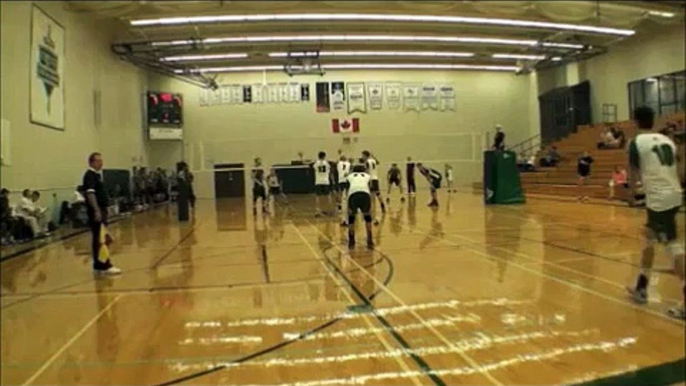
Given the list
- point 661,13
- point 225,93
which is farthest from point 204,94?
point 661,13

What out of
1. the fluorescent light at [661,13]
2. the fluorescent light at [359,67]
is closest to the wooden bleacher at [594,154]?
the fluorescent light at [661,13]

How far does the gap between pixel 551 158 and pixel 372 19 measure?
29.6 inches

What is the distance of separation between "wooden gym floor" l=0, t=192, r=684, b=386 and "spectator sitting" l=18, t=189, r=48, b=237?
1.9 inches

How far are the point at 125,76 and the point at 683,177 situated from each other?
3.85ft

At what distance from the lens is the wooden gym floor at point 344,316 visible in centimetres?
139

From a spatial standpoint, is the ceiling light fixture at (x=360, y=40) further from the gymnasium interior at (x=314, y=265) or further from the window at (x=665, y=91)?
the window at (x=665, y=91)

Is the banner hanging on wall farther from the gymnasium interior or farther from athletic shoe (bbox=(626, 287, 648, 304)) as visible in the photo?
athletic shoe (bbox=(626, 287, 648, 304))

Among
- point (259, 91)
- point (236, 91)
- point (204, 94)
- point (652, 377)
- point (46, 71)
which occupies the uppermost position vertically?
point (204, 94)

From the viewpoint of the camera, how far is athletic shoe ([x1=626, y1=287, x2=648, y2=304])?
2457 mm

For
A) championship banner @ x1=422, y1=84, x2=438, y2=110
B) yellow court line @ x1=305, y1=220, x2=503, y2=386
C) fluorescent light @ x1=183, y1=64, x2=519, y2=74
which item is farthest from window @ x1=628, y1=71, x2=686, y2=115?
championship banner @ x1=422, y1=84, x2=438, y2=110

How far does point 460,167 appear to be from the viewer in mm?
11508

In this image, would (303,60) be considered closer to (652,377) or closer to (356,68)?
(356,68)

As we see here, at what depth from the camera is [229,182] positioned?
33.4 ft

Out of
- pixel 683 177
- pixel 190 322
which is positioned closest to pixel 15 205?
pixel 683 177
